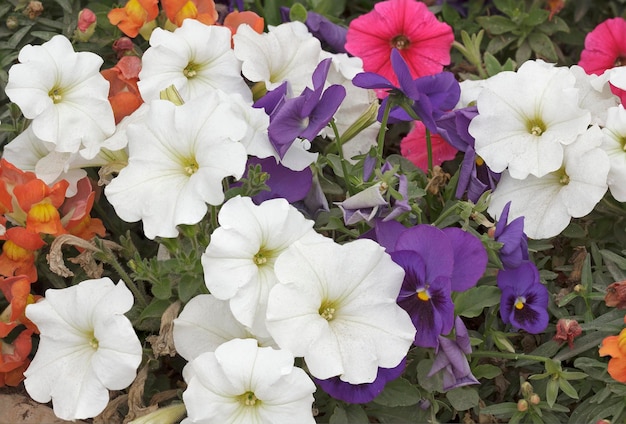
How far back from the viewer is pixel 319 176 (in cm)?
174

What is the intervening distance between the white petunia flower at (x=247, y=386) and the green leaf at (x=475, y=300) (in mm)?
320

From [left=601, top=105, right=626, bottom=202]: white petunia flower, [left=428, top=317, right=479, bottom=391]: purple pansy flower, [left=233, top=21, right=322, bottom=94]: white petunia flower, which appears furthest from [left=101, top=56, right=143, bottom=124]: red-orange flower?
[left=601, top=105, right=626, bottom=202]: white petunia flower

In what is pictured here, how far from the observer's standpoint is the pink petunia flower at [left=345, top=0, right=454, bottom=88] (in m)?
1.97

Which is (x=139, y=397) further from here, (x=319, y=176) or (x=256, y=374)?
(x=319, y=176)

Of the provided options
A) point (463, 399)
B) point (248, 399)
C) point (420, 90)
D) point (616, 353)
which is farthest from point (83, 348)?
point (616, 353)

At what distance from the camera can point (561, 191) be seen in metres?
1.59

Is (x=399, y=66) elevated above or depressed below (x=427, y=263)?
above

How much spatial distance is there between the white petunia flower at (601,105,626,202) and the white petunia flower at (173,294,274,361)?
2.19ft

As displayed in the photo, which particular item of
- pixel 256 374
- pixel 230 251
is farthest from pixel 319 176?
pixel 256 374

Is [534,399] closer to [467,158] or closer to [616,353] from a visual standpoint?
[616,353]

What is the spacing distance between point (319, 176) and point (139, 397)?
1.80ft

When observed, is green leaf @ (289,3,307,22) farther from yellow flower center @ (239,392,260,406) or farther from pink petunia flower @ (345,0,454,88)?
yellow flower center @ (239,392,260,406)

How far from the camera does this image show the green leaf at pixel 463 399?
59.0 inches

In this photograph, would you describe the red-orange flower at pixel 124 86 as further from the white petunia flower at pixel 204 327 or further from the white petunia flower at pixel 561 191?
the white petunia flower at pixel 561 191
